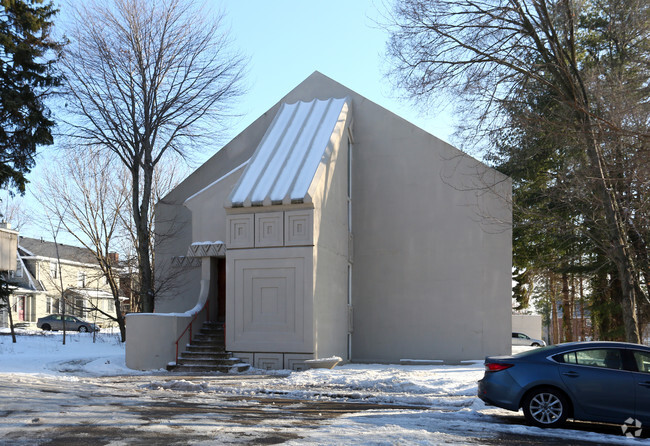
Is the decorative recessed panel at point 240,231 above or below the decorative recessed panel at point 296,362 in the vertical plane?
above

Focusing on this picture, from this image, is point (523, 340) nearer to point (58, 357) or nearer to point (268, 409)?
point (58, 357)

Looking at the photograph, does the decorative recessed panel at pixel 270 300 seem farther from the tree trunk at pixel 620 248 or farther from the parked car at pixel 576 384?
the parked car at pixel 576 384

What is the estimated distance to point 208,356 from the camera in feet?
63.7

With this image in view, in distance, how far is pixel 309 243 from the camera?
18.1 metres

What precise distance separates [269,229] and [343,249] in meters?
3.82

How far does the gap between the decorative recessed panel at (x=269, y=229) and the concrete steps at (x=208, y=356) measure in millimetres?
3605

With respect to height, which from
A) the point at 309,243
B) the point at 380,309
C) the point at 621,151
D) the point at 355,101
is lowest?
the point at 380,309

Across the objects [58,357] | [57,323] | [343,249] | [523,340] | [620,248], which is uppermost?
[343,249]

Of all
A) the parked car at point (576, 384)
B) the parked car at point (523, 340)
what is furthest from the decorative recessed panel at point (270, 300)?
the parked car at point (523, 340)

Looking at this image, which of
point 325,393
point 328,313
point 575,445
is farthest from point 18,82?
point 575,445

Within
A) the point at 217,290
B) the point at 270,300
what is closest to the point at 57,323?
the point at 217,290

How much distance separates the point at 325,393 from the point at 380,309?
30.5 feet

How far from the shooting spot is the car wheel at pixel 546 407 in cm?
962

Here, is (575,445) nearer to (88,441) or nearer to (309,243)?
(88,441)
